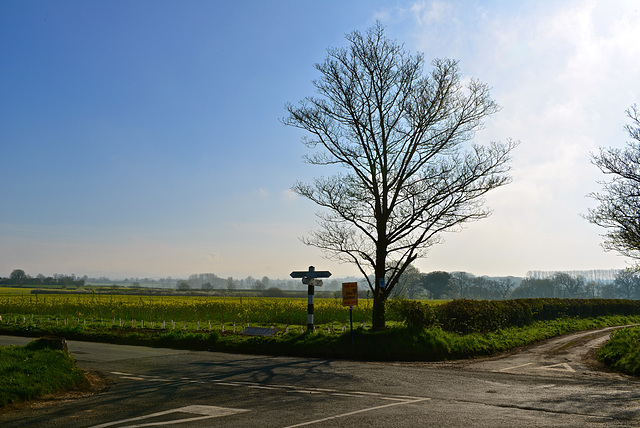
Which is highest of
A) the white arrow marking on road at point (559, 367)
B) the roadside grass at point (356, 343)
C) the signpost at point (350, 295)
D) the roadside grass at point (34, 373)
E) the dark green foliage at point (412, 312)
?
the signpost at point (350, 295)

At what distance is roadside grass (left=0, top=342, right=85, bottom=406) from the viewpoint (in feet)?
31.6

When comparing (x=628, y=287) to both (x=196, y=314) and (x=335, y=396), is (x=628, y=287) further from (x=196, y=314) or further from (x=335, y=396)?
(x=335, y=396)

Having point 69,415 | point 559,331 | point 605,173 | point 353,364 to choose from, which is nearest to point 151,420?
point 69,415

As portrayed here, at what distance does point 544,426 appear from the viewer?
7.36 m

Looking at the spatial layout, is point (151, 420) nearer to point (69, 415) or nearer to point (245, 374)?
point (69, 415)

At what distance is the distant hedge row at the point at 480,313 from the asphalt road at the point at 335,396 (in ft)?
14.2

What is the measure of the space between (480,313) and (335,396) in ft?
48.8

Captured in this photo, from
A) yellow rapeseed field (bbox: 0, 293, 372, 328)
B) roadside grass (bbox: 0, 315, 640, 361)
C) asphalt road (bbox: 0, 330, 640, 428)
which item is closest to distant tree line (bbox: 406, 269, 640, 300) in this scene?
yellow rapeseed field (bbox: 0, 293, 372, 328)

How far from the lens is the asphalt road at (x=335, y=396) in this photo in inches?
311

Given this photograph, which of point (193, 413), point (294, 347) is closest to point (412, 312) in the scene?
point (294, 347)

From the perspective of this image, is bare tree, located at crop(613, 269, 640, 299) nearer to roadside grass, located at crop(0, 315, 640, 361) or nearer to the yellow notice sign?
roadside grass, located at crop(0, 315, 640, 361)

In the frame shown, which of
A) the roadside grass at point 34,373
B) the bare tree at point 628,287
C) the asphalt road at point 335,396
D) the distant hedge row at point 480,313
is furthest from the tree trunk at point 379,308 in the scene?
the bare tree at point 628,287

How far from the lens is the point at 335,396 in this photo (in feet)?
32.9

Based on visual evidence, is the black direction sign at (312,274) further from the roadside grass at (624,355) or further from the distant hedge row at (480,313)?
the roadside grass at (624,355)
